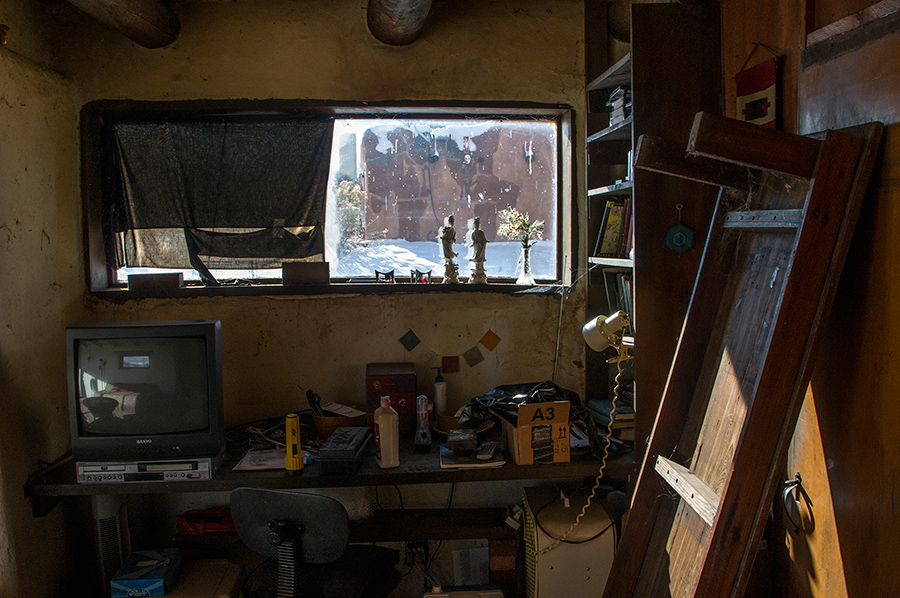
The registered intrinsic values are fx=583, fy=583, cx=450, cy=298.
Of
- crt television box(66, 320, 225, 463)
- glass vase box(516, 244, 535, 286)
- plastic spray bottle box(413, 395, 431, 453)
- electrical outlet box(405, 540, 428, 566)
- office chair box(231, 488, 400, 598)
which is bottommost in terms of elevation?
electrical outlet box(405, 540, 428, 566)

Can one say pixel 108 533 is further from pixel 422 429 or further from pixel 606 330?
pixel 606 330

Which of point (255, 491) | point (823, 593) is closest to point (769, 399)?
point (823, 593)

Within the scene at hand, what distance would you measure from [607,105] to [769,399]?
172 centimetres

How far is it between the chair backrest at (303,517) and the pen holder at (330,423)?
0.66 metres

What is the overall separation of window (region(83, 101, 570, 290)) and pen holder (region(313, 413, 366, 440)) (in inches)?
29.1

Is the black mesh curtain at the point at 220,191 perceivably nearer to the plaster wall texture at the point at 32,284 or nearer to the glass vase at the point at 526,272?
the plaster wall texture at the point at 32,284

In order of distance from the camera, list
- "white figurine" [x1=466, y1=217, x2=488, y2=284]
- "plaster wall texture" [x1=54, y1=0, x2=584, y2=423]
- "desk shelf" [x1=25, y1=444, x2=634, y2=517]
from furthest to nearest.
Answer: "white figurine" [x1=466, y1=217, x2=488, y2=284] → "plaster wall texture" [x1=54, y1=0, x2=584, y2=423] → "desk shelf" [x1=25, y1=444, x2=634, y2=517]

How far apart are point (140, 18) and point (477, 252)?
1750 millimetres

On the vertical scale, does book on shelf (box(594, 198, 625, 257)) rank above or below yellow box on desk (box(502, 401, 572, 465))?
above

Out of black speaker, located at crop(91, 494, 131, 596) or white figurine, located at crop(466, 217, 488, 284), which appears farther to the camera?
white figurine, located at crop(466, 217, 488, 284)

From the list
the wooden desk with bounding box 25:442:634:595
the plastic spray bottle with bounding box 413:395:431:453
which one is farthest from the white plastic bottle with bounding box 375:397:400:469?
the plastic spray bottle with bounding box 413:395:431:453

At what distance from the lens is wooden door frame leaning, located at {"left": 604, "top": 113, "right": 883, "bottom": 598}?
127 centimetres

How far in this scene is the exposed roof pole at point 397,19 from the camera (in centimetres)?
236

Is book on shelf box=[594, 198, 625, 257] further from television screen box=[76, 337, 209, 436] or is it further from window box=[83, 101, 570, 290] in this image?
television screen box=[76, 337, 209, 436]
